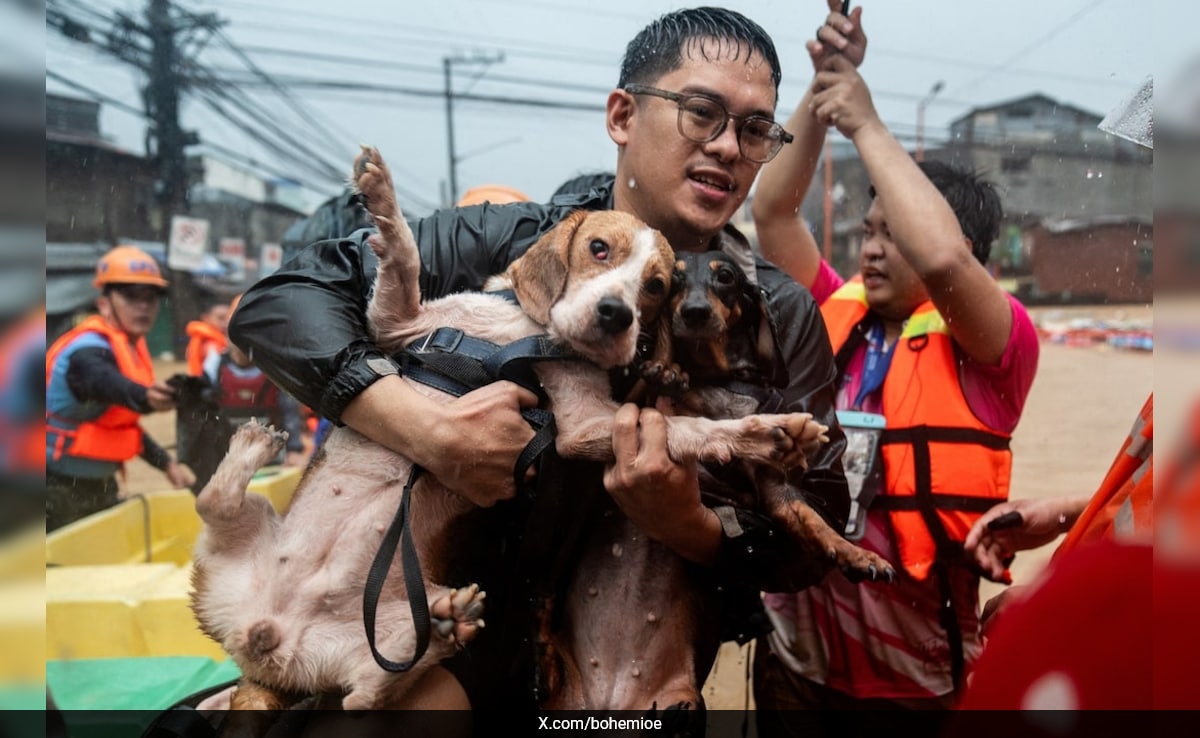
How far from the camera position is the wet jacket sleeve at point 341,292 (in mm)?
1863

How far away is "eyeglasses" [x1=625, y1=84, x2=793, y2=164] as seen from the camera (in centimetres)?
183

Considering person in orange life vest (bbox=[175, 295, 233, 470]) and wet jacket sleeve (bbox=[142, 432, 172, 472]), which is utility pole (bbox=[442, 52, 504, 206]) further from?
wet jacket sleeve (bbox=[142, 432, 172, 472])

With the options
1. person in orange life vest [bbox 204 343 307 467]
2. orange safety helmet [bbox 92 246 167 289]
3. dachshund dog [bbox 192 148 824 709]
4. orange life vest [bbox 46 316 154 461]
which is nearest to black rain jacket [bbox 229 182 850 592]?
dachshund dog [bbox 192 148 824 709]

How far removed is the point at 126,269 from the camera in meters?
5.73

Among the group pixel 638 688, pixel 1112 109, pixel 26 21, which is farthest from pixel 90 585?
pixel 1112 109

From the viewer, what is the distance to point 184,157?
18.6 ft

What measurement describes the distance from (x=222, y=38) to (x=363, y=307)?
1704 millimetres

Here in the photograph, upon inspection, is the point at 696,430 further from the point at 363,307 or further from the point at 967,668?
the point at 967,668

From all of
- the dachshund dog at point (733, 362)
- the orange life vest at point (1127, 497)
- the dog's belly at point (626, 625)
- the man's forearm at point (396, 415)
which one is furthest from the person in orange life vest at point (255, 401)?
the orange life vest at point (1127, 497)

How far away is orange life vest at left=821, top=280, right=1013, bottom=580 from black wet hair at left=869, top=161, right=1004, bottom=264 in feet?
1.04

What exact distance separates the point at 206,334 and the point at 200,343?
0.25 ft

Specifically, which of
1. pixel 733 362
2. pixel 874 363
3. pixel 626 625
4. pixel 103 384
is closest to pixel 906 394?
pixel 874 363

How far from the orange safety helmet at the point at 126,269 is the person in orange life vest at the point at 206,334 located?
37cm

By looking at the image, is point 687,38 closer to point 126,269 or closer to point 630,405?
point 630,405
